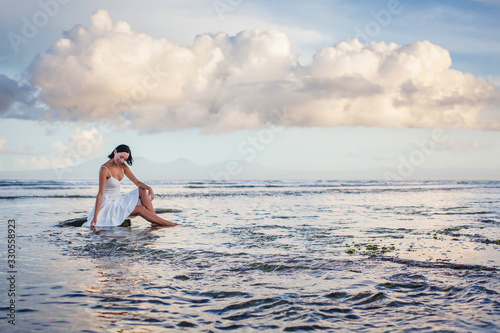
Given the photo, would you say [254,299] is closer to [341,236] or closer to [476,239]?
[341,236]

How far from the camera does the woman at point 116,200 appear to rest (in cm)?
1232

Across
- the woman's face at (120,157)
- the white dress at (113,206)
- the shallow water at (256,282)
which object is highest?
the woman's face at (120,157)

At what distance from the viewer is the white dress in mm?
12422

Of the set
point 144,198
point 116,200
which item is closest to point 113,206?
point 116,200

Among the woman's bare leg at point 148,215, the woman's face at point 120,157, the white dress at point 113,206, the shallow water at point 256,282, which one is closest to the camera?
the shallow water at point 256,282

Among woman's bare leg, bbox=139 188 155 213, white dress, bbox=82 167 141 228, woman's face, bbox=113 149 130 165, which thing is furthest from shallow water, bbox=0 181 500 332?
woman's face, bbox=113 149 130 165

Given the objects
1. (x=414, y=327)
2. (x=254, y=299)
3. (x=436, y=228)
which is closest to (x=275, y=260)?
(x=254, y=299)

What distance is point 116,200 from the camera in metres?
12.7

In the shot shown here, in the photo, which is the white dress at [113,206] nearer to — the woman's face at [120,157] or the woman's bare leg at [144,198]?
the woman's bare leg at [144,198]

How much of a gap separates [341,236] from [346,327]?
641 centimetres

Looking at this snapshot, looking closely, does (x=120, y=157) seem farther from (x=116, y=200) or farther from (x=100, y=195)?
(x=116, y=200)

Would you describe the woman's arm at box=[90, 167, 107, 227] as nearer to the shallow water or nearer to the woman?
the woman

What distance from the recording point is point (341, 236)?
10.2m

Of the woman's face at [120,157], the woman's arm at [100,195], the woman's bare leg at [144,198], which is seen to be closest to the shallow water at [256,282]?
the woman's arm at [100,195]
